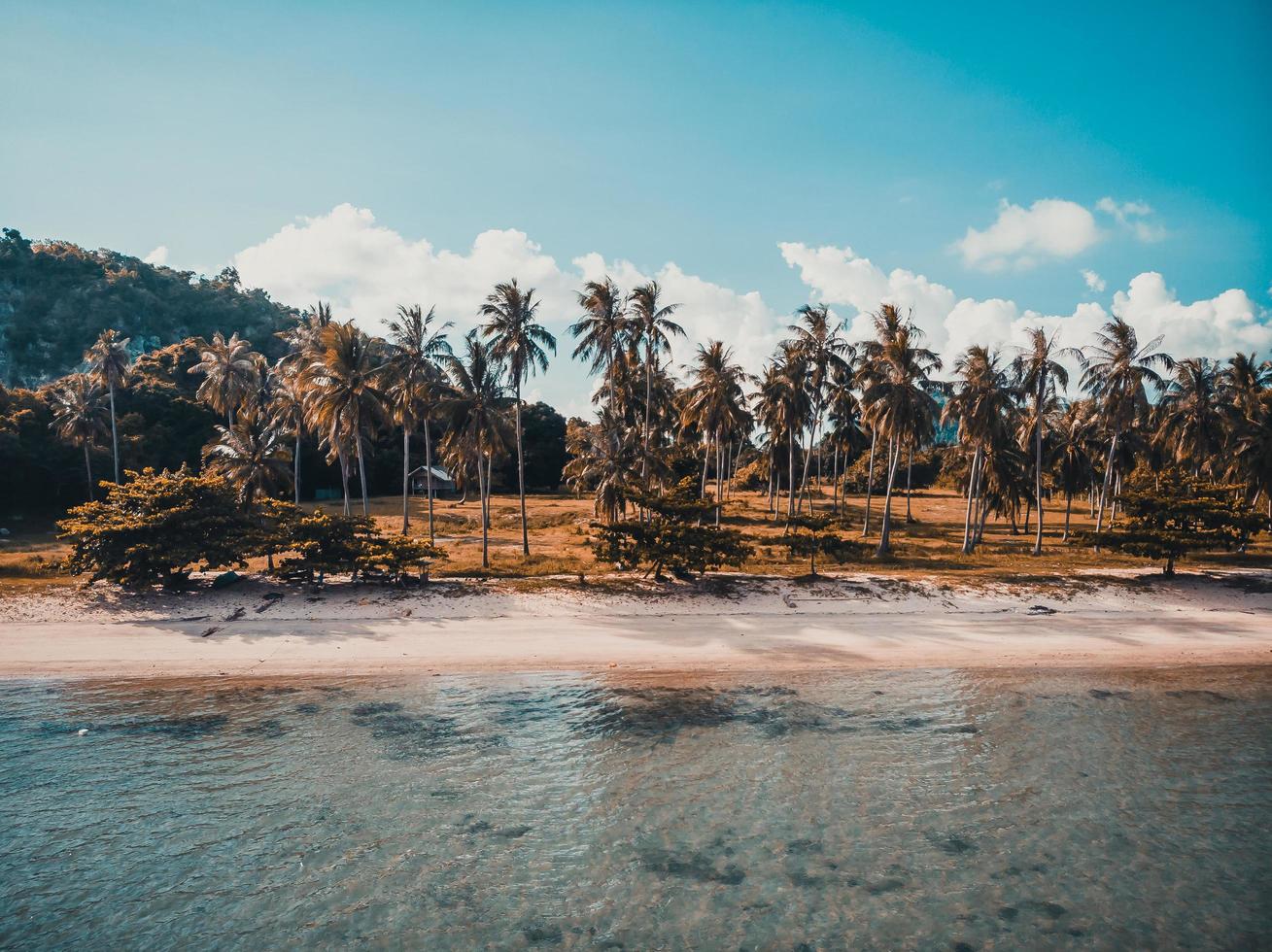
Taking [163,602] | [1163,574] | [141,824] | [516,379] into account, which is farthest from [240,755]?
[1163,574]

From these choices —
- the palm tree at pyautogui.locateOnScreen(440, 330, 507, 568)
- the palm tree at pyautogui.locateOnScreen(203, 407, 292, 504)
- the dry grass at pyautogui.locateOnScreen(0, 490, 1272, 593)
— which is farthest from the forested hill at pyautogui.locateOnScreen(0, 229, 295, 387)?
the palm tree at pyautogui.locateOnScreen(440, 330, 507, 568)

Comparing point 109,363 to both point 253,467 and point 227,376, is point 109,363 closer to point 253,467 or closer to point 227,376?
point 227,376

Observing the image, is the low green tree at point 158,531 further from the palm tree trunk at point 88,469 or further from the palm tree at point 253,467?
the palm tree trunk at point 88,469

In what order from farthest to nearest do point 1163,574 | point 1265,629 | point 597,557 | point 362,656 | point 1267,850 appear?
point 1163,574, point 597,557, point 1265,629, point 362,656, point 1267,850

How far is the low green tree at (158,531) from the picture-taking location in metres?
27.5

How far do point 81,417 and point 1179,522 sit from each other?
81285 mm

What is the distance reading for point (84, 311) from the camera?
424 ft

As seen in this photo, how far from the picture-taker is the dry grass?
33.6 meters

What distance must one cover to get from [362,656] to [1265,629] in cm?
3415

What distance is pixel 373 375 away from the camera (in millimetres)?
40688

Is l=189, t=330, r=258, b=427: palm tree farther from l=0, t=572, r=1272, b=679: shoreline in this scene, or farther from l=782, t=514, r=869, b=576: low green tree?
l=782, t=514, r=869, b=576: low green tree

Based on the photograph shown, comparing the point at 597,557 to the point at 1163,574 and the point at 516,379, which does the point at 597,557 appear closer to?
the point at 516,379

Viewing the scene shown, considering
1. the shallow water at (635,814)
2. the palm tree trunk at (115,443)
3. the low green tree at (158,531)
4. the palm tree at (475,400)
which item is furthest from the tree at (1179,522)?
the palm tree trunk at (115,443)

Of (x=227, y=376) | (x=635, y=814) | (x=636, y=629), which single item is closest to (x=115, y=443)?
(x=227, y=376)
